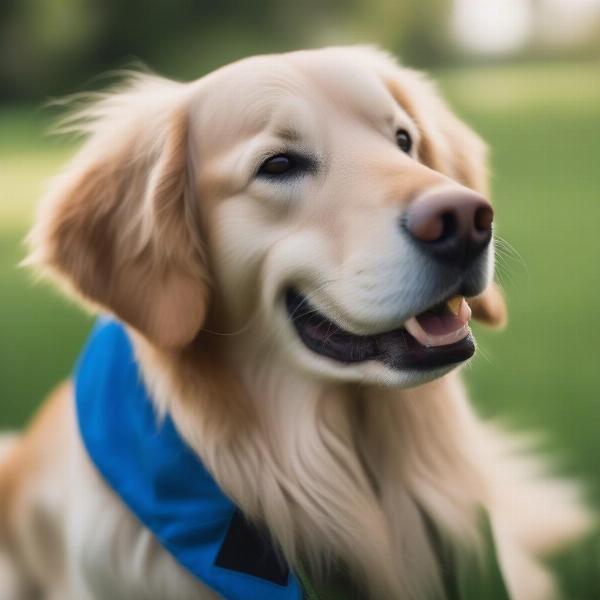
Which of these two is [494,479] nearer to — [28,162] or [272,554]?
[272,554]

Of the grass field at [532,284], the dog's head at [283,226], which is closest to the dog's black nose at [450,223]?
the dog's head at [283,226]

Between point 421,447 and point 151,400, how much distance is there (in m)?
0.56

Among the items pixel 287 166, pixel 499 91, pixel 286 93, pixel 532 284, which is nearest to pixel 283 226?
pixel 287 166

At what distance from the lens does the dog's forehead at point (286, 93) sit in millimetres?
1457

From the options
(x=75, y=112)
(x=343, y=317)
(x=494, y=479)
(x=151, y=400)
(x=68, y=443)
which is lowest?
(x=494, y=479)

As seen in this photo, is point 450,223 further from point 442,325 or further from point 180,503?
point 180,503

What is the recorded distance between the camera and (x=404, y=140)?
162cm

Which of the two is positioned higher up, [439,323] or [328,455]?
[439,323]

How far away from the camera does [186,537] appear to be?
A: 160cm

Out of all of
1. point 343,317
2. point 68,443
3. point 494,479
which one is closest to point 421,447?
point 494,479

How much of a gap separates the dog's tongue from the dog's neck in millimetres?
275

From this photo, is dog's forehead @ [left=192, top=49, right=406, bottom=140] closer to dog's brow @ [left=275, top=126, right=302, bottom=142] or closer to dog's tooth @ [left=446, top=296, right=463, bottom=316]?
dog's brow @ [left=275, top=126, right=302, bottom=142]

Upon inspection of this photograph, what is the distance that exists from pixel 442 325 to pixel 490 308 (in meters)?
0.38

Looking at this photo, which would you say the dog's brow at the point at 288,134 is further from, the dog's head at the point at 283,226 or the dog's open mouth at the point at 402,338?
the dog's open mouth at the point at 402,338
